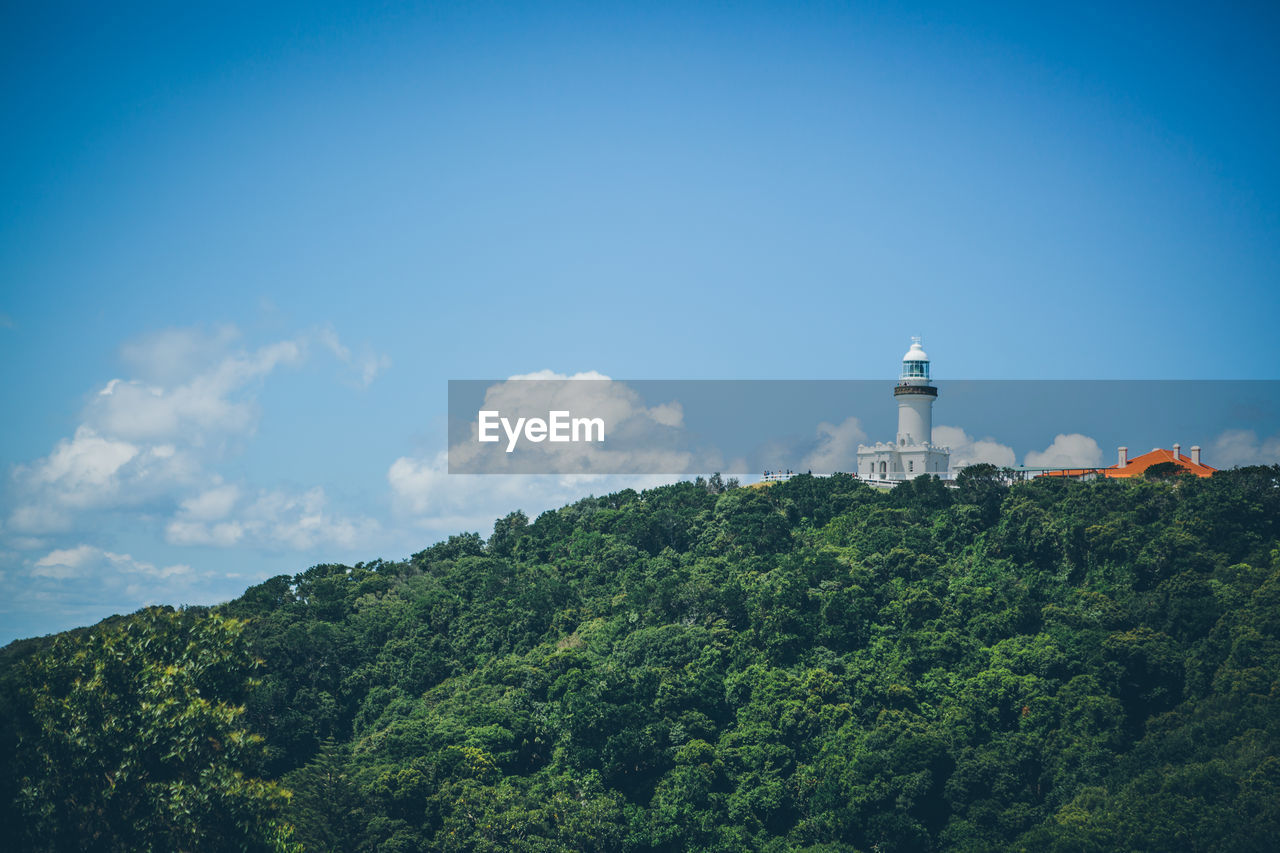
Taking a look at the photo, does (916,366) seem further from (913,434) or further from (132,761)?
(132,761)

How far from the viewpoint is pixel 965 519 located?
54.7 m

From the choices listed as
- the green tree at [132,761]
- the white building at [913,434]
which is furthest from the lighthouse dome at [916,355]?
the green tree at [132,761]

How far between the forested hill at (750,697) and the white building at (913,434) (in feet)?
12.7

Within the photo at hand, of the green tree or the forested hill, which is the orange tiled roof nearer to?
the forested hill

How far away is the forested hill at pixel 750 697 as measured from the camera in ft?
109

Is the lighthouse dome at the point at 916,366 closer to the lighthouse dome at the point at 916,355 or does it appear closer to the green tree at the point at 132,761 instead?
the lighthouse dome at the point at 916,355

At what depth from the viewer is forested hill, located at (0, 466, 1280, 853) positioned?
33.2m

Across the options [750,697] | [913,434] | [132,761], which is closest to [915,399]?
[913,434]

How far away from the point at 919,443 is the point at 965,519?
8.68 meters

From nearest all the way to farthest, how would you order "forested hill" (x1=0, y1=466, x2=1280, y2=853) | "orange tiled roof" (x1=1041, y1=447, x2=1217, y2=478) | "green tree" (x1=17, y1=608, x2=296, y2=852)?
"green tree" (x1=17, y1=608, x2=296, y2=852)
"forested hill" (x1=0, y1=466, x2=1280, y2=853)
"orange tiled roof" (x1=1041, y1=447, x2=1217, y2=478)

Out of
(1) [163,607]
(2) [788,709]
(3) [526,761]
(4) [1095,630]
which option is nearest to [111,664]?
(1) [163,607]

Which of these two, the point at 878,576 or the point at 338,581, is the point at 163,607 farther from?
the point at 878,576

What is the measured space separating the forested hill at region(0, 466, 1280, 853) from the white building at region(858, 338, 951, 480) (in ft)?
12.7

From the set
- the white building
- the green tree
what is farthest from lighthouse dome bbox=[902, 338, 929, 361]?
the green tree
